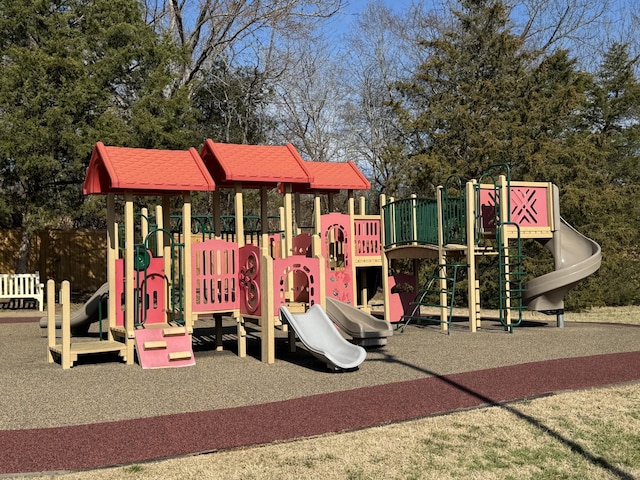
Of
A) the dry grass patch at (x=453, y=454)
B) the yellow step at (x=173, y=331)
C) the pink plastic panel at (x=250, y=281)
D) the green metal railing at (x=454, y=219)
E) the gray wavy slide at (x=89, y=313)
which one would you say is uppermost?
the green metal railing at (x=454, y=219)

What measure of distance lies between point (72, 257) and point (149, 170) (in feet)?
56.2

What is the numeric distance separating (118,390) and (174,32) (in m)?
23.7

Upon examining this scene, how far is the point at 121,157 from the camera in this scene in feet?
37.5

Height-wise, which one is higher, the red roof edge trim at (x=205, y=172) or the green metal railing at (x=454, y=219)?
the red roof edge trim at (x=205, y=172)

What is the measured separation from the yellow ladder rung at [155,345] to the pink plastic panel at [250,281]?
57.6 inches

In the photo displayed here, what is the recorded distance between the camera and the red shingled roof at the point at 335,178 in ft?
54.9

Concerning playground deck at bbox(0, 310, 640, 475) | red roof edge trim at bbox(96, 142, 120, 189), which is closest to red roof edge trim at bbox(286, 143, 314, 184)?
playground deck at bbox(0, 310, 640, 475)

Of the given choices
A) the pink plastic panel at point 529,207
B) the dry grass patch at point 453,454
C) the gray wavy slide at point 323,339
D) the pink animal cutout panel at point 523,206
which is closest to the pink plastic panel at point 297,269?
the gray wavy slide at point 323,339

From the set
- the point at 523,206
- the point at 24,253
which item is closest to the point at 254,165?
the point at 523,206

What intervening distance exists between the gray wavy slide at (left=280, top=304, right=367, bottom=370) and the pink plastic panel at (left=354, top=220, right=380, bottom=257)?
4841 mm

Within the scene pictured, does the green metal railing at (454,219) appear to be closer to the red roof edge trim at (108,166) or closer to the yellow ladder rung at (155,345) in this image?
the yellow ladder rung at (155,345)

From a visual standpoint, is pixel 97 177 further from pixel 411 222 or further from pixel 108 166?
pixel 411 222

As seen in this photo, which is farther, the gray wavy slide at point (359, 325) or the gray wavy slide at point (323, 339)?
the gray wavy slide at point (359, 325)

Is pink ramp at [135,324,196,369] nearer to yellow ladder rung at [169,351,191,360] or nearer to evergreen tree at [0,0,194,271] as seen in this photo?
yellow ladder rung at [169,351,191,360]
